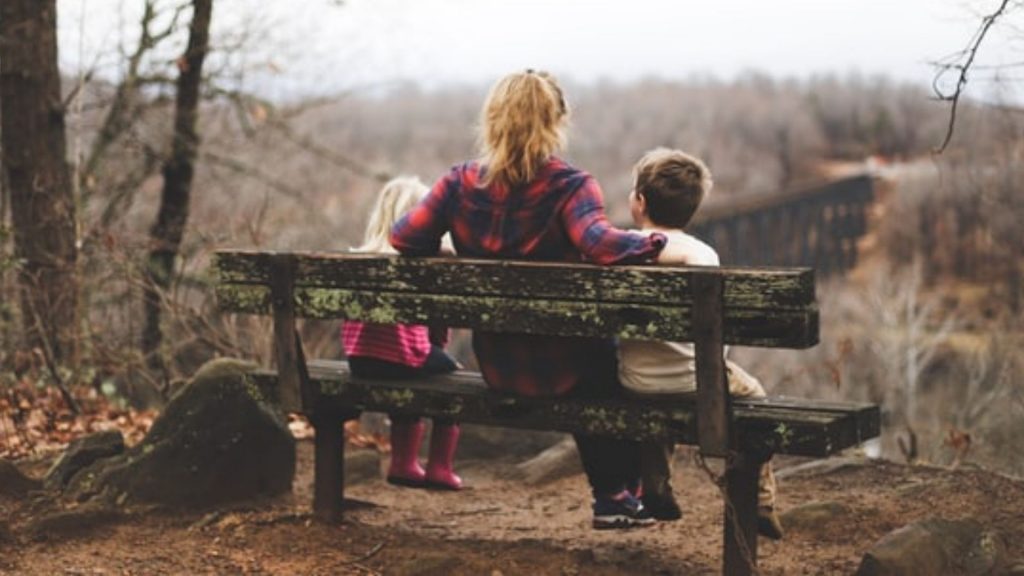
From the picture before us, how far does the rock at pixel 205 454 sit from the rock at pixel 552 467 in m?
1.69

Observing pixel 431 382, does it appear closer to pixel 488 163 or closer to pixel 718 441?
pixel 488 163

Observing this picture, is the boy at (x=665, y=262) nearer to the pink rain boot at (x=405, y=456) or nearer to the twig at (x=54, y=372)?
the pink rain boot at (x=405, y=456)

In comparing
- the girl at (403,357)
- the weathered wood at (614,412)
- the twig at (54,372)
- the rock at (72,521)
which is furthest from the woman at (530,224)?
the twig at (54,372)

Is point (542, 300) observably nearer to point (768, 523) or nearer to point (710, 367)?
point (710, 367)

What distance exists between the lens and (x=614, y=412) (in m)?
4.83

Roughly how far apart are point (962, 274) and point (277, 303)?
6145 cm

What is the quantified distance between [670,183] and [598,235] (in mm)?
412

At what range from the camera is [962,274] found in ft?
207

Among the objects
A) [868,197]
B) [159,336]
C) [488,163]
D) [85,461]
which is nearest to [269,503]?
[85,461]

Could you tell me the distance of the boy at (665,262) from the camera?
4.91 m

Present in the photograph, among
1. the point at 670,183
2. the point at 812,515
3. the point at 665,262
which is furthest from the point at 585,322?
the point at 812,515

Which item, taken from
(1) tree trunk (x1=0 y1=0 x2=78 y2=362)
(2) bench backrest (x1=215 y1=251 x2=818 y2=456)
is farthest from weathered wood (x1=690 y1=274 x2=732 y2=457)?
(1) tree trunk (x1=0 y1=0 x2=78 y2=362)

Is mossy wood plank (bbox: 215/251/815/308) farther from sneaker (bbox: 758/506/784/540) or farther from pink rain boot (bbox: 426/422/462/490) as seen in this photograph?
sneaker (bbox: 758/506/784/540)

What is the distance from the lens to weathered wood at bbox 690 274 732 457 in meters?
4.43
